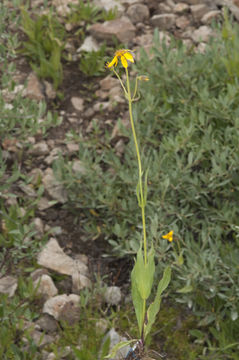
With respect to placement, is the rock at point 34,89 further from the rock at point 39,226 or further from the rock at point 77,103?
the rock at point 39,226

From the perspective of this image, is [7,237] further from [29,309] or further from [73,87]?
[73,87]

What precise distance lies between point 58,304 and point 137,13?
2.81 meters

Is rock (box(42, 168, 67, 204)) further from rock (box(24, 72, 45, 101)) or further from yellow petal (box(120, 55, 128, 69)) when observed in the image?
yellow petal (box(120, 55, 128, 69))

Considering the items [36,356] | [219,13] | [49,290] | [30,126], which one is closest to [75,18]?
[219,13]

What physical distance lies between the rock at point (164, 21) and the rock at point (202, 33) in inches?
9.9

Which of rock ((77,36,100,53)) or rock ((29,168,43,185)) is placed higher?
rock ((77,36,100,53))

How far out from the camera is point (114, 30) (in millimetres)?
4172

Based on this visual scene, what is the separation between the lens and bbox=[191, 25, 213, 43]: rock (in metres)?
4.09

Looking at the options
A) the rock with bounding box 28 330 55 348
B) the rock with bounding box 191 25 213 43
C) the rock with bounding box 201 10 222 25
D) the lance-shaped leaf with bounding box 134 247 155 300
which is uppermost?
the lance-shaped leaf with bounding box 134 247 155 300

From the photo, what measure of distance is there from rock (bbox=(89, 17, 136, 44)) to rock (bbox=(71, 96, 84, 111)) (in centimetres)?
66

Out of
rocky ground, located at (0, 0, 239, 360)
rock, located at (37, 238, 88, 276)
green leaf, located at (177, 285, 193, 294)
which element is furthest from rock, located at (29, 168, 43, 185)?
green leaf, located at (177, 285, 193, 294)

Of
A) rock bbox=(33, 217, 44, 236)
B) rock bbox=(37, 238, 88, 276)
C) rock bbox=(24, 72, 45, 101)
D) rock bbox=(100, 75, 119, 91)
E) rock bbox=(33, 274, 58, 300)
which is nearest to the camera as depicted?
rock bbox=(33, 274, 58, 300)

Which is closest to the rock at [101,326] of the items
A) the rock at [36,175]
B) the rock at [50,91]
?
the rock at [36,175]

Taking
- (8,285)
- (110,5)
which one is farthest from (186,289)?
(110,5)
